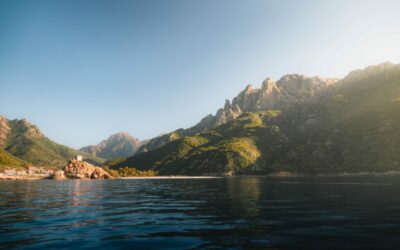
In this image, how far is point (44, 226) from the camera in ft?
74.7

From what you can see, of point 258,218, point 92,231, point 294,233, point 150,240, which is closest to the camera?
point 150,240

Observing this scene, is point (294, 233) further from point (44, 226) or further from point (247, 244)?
point (44, 226)

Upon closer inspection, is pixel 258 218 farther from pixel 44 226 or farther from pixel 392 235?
pixel 44 226

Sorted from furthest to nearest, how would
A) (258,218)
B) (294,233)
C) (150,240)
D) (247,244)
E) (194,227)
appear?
(258,218)
(194,227)
(294,233)
(150,240)
(247,244)

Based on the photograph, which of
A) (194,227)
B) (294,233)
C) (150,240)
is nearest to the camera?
(150,240)

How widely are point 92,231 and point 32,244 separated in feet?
15.3

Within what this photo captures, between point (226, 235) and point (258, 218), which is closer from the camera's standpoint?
point (226, 235)

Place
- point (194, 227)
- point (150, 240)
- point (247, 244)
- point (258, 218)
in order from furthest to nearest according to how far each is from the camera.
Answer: point (258, 218) → point (194, 227) → point (150, 240) → point (247, 244)

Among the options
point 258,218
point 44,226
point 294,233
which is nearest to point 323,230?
point 294,233

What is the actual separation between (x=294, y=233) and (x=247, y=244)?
5.03 m

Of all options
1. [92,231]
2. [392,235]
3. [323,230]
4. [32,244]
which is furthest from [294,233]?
[32,244]

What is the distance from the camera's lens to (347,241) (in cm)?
1708

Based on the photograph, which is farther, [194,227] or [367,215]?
[367,215]

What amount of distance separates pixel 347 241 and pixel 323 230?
3.35m
